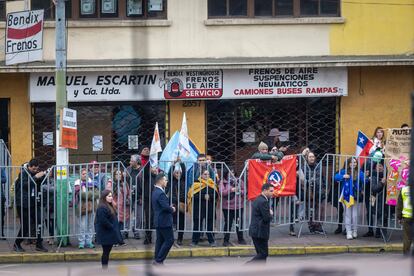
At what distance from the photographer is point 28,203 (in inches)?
557

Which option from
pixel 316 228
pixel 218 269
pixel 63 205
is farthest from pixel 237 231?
pixel 218 269

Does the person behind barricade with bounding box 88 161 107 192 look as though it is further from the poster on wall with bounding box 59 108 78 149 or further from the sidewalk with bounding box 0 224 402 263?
the sidewalk with bounding box 0 224 402 263

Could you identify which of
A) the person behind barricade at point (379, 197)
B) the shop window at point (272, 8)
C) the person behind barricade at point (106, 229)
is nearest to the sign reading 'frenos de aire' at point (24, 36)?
the shop window at point (272, 8)

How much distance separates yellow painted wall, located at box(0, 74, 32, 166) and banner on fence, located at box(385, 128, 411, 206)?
9051 millimetres

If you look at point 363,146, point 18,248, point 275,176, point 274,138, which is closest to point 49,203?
point 18,248

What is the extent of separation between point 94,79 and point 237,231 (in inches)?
262

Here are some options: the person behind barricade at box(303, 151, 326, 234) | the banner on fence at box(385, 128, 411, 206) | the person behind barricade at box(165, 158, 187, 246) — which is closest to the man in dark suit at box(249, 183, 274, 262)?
the person behind barricade at box(165, 158, 187, 246)

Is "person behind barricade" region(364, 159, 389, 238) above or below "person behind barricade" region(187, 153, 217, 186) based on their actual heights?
below

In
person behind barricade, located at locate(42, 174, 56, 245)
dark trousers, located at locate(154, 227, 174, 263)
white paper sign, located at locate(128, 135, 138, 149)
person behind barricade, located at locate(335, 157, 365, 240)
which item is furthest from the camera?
white paper sign, located at locate(128, 135, 138, 149)

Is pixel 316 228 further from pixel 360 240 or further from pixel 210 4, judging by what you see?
pixel 210 4

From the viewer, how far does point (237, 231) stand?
14.9m

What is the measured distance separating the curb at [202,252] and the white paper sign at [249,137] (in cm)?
618

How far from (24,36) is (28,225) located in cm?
464

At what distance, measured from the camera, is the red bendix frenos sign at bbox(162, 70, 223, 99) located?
19.8m
